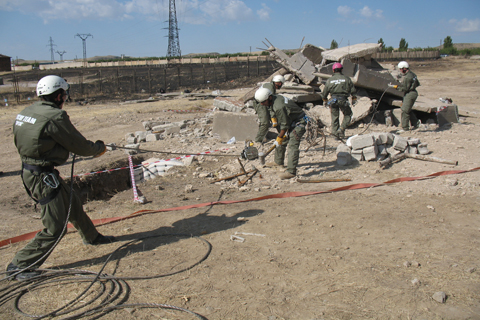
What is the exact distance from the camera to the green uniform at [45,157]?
3320 mm

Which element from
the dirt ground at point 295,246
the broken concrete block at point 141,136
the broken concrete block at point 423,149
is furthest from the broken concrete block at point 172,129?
the broken concrete block at point 423,149

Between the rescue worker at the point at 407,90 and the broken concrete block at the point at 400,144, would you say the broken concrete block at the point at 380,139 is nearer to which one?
the broken concrete block at the point at 400,144

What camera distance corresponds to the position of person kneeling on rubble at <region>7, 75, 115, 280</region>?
131 inches

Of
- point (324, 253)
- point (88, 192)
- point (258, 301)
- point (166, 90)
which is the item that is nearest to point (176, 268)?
point (258, 301)

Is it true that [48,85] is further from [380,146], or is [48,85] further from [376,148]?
[380,146]

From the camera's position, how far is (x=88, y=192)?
8055 mm

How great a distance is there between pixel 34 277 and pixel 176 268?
1.40 metres

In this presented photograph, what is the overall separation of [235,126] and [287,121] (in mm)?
3567

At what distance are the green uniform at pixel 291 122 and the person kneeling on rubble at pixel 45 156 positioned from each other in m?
3.48

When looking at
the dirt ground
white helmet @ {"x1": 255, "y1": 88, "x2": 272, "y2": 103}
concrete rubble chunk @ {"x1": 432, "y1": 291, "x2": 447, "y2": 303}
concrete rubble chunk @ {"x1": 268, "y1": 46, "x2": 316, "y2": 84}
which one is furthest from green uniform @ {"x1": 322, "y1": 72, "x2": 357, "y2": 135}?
concrete rubble chunk @ {"x1": 432, "y1": 291, "x2": 447, "y2": 303}

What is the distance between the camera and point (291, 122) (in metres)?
6.38

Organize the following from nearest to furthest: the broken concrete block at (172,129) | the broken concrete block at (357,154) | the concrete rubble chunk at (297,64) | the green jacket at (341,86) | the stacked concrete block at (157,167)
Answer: the broken concrete block at (357,154) → the stacked concrete block at (157,167) → the green jacket at (341,86) → the broken concrete block at (172,129) → the concrete rubble chunk at (297,64)

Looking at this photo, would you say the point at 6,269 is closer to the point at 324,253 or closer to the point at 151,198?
the point at 151,198

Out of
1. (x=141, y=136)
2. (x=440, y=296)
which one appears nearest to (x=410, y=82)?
(x=440, y=296)
